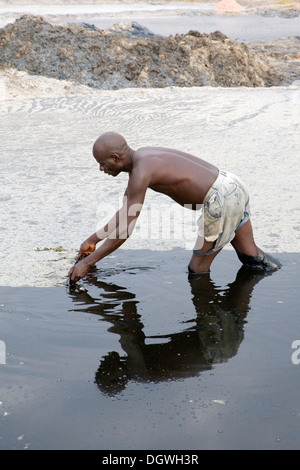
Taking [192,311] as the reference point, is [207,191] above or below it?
above

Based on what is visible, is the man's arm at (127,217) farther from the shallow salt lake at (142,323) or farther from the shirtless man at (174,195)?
the shallow salt lake at (142,323)

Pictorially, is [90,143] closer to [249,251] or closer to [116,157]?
[249,251]

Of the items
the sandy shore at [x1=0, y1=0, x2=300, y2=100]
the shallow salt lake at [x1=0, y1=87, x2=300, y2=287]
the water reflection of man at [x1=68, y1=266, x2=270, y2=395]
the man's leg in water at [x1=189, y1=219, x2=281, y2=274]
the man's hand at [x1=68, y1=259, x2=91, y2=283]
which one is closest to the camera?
the water reflection of man at [x1=68, y1=266, x2=270, y2=395]

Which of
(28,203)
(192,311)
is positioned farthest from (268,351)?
(28,203)

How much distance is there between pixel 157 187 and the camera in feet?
12.9

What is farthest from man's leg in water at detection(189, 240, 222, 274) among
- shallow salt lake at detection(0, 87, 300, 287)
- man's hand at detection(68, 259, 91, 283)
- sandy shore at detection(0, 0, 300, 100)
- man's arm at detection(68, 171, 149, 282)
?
sandy shore at detection(0, 0, 300, 100)

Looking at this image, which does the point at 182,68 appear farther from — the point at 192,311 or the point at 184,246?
the point at 192,311

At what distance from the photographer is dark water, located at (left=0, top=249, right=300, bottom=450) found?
279 cm

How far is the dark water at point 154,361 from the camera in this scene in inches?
110

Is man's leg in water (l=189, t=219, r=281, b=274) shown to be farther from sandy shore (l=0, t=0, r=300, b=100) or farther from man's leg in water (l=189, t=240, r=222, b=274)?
sandy shore (l=0, t=0, r=300, b=100)

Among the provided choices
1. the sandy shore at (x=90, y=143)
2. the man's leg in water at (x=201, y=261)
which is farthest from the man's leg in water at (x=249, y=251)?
the sandy shore at (x=90, y=143)

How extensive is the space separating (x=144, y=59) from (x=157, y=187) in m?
7.37

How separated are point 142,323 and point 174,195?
2.69 feet

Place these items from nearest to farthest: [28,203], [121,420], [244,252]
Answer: [121,420] < [244,252] < [28,203]
